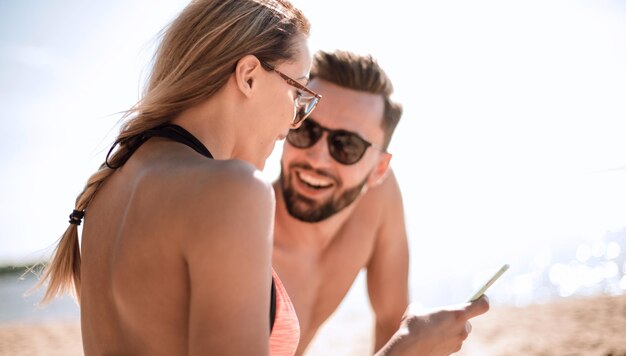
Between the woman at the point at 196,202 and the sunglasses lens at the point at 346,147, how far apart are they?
1.37 m

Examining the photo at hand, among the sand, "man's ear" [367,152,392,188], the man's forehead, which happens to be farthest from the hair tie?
the sand

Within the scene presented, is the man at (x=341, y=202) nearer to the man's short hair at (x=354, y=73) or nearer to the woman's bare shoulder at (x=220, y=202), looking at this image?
the man's short hair at (x=354, y=73)

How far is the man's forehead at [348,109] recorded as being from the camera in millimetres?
3279

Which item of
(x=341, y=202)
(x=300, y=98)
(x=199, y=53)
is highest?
(x=199, y=53)

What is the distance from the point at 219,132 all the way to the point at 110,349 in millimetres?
643

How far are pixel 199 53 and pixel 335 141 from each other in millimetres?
1841

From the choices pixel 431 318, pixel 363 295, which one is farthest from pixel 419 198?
pixel 431 318

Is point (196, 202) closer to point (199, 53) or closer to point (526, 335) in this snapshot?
point (199, 53)

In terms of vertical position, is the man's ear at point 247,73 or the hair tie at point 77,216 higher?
the man's ear at point 247,73

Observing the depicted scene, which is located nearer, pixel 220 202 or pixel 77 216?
pixel 220 202

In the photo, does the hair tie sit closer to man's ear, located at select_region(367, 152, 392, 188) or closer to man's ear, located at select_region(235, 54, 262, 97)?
man's ear, located at select_region(235, 54, 262, 97)

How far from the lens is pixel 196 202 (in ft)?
3.46

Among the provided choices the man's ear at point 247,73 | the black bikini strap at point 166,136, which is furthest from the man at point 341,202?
the black bikini strap at point 166,136

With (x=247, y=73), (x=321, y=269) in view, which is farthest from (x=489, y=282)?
(x=321, y=269)
